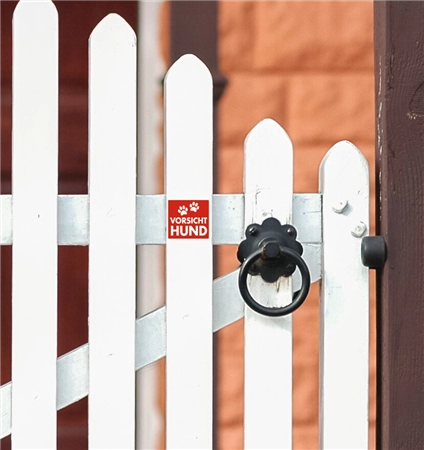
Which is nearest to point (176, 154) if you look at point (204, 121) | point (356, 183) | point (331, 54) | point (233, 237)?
point (204, 121)

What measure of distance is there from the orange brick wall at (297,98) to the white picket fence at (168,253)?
692mm

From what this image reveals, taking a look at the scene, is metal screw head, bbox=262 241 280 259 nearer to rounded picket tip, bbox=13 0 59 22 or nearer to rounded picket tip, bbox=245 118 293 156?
rounded picket tip, bbox=245 118 293 156

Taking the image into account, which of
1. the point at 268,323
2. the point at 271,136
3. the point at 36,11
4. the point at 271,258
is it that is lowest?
the point at 268,323

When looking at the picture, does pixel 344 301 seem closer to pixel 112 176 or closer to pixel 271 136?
pixel 271 136

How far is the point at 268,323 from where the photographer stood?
48.5 inches

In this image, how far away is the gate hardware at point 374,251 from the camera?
116 centimetres

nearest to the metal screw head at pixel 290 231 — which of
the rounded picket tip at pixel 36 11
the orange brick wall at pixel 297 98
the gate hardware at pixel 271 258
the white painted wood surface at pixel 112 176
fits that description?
the gate hardware at pixel 271 258

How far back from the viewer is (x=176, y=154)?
123 cm

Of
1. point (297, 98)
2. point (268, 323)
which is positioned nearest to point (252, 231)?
point (268, 323)

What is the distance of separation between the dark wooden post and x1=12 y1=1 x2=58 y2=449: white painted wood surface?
23.1 inches

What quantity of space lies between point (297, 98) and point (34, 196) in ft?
3.20

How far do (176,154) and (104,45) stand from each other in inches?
9.2

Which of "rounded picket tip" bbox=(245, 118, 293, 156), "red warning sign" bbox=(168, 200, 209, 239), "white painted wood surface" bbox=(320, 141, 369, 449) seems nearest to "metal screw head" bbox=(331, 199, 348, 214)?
"white painted wood surface" bbox=(320, 141, 369, 449)

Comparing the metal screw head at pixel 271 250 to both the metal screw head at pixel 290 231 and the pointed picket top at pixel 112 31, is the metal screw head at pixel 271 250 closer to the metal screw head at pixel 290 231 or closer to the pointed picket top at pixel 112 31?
the metal screw head at pixel 290 231
